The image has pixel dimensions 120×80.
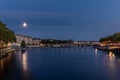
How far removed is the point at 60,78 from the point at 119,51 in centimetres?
6840

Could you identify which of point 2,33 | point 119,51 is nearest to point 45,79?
point 2,33

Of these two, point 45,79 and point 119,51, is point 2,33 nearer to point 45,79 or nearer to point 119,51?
point 119,51

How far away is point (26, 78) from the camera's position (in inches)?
1186

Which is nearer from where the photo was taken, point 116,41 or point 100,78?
point 100,78

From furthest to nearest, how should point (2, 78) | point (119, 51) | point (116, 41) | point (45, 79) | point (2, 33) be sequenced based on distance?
point (116, 41) → point (119, 51) → point (2, 33) → point (45, 79) → point (2, 78)

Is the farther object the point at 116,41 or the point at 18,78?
the point at 116,41

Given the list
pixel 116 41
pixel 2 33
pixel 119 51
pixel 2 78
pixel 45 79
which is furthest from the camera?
pixel 116 41

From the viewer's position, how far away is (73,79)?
102ft

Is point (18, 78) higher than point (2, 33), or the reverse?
point (2, 33)

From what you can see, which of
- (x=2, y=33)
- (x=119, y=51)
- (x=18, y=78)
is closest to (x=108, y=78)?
(x=18, y=78)

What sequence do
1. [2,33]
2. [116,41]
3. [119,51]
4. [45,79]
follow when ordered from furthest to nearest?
1. [116,41]
2. [119,51]
3. [2,33]
4. [45,79]

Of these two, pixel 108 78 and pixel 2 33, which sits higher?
pixel 2 33

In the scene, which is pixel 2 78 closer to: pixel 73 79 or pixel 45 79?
pixel 45 79

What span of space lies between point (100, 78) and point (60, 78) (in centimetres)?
347
